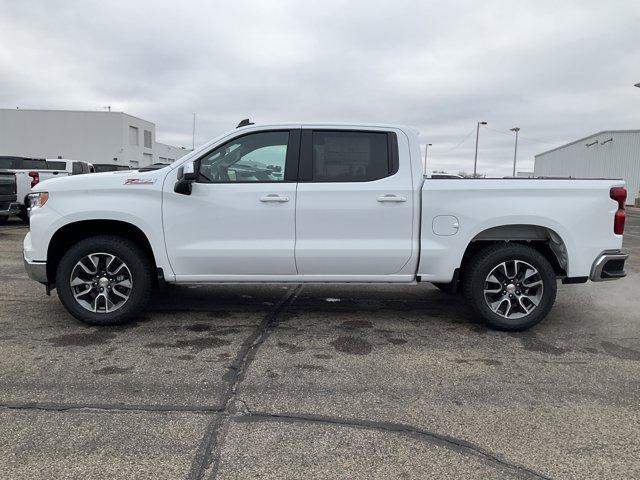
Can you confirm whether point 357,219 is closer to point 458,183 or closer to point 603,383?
point 458,183

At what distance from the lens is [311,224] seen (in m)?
4.91

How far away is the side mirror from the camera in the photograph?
4707 millimetres

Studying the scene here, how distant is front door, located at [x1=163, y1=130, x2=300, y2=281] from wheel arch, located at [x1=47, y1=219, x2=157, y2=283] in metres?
0.38

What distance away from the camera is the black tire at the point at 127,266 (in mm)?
4918

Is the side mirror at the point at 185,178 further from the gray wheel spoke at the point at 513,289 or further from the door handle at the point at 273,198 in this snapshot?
the gray wheel spoke at the point at 513,289

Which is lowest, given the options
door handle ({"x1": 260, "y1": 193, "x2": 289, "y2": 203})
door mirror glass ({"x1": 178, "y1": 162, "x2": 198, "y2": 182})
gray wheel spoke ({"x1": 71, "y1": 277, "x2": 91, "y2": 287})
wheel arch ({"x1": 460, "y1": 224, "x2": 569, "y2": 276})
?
gray wheel spoke ({"x1": 71, "y1": 277, "x2": 91, "y2": 287})

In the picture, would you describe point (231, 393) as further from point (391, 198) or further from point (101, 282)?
point (391, 198)

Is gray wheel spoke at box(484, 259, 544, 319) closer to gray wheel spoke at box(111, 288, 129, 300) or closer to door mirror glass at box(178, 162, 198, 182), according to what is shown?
door mirror glass at box(178, 162, 198, 182)

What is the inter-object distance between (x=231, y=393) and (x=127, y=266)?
6.57ft

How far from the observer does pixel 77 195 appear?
4.88m

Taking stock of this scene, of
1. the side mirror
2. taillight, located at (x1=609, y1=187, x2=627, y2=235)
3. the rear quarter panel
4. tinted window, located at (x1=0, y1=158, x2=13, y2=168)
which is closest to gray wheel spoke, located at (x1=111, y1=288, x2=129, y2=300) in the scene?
the side mirror

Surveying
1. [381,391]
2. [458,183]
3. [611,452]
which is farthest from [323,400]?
[458,183]

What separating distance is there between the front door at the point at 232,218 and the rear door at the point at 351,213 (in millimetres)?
133

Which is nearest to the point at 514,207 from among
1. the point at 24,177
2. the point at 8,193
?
the point at 8,193
